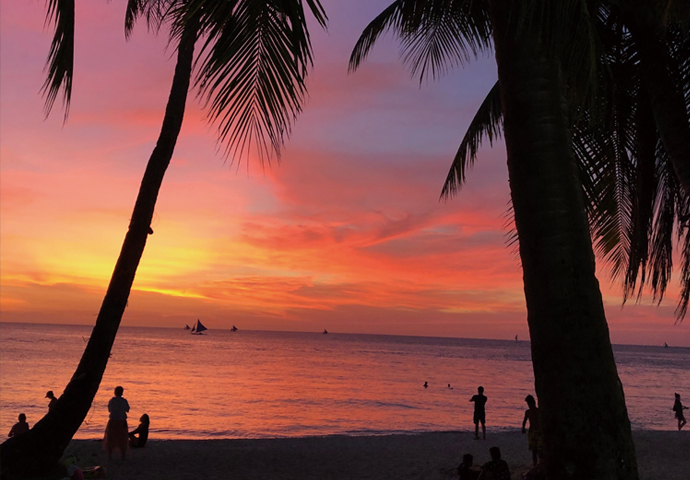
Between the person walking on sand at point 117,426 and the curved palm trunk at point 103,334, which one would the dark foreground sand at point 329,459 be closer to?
the person walking on sand at point 117,426

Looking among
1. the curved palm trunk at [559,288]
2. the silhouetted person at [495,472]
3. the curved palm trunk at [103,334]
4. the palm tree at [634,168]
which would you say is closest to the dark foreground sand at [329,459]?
the curved palm trunk at [103,334]

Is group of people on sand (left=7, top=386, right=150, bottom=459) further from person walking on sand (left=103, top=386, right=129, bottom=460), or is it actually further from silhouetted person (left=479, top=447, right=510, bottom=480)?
silhouetted person (left=479, top=447, right=510, bottom=480)

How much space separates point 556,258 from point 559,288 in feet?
0.56

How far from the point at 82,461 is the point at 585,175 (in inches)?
437

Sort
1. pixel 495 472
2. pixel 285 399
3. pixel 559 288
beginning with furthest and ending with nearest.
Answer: pixel 285 399 → pixel 495 472 → pixel 559 288

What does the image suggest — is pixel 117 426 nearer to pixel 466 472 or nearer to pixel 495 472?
pixel 466 472

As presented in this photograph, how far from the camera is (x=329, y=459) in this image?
13.8 metres

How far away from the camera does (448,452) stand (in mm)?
15312

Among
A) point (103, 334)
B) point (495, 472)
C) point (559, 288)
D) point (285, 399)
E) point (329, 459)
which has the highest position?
point (559, 288)

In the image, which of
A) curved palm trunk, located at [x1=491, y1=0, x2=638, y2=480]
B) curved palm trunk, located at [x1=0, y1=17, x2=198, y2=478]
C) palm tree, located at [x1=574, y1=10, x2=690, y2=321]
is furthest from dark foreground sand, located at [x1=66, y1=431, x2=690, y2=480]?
curved palm trunk, located at [x1=491, y1=0, x2=638, y2=480]

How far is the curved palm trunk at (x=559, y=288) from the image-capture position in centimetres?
287

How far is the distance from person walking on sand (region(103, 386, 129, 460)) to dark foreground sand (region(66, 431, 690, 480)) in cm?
31

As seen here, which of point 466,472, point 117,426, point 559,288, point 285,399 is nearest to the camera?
point 559,288

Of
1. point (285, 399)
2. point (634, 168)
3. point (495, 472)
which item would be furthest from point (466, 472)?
point (285, 399)
